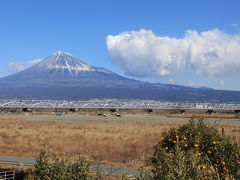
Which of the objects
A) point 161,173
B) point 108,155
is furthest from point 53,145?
point 161,173

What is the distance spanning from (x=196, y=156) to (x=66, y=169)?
12.4 feet

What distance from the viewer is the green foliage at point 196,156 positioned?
7668 millimetres

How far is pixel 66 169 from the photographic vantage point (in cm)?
993

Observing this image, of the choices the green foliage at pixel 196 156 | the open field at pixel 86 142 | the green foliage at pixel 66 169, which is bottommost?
the open field at pixel 86 142

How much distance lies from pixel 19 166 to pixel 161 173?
15497 millimetres

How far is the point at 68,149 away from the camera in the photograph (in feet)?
96.8

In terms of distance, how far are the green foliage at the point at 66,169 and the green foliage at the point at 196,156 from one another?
1940mm

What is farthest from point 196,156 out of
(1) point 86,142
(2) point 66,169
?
(1) point 86,142

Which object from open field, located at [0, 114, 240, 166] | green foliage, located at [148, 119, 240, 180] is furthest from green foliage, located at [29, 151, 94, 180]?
open field, located at [0, 114, 240, 166]

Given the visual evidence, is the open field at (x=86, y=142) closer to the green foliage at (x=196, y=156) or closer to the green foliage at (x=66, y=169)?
the green foliage at (x=196, y=156)

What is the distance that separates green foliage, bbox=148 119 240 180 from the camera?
7.67m

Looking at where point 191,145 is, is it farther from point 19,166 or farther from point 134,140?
point 134,140

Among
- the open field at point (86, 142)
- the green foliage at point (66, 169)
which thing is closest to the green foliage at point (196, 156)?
the green foliage at point (66, 169)

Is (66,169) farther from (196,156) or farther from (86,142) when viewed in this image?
(86,142)
